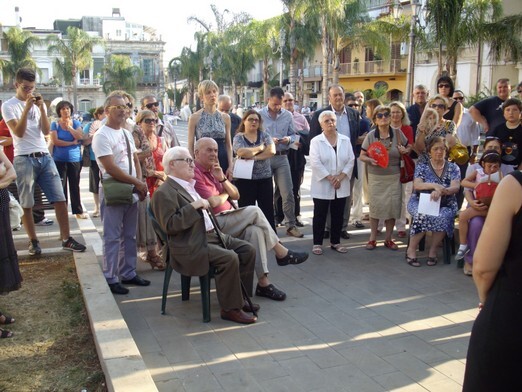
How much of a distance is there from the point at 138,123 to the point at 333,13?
27989 mm

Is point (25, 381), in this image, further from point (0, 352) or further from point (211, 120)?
point (211, 120)

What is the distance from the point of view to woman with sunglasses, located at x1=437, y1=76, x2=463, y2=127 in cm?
766

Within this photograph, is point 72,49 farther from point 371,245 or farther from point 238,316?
point 238,316

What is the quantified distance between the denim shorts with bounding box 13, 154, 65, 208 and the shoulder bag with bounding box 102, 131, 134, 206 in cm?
144

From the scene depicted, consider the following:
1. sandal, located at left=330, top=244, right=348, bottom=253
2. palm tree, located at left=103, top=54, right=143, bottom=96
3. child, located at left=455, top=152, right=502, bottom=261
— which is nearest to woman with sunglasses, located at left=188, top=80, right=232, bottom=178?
sandal, located at left=330, top=244, right=348, bottom=253

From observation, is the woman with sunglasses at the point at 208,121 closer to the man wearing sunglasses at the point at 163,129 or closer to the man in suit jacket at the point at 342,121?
the man wearing sunglasses at the point at 163,129

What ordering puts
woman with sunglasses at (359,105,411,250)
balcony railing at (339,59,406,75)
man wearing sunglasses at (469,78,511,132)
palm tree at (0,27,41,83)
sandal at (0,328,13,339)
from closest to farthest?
sandal at (0,328,13,339) → man wearing sunglasses at (469,78,511,132) → woman with sunglasses at (359,105,411,250) → balcony railing at (339,59,406,75) → palm tree at (0,27,41,83)

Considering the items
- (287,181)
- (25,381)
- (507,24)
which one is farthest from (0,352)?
(507,24)

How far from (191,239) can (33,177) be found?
270 centimetres

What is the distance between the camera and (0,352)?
13.8 ft

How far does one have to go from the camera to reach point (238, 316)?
4766 millimetres

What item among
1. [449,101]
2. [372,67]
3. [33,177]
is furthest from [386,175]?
[372,67]

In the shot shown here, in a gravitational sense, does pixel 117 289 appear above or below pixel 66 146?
below

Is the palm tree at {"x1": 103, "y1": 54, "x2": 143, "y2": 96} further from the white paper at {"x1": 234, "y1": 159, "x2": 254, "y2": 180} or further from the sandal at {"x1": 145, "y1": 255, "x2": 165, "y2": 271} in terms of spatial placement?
the sandal at {"x1": 145, "y1": 255, "x2": 165, "y2": 271}
